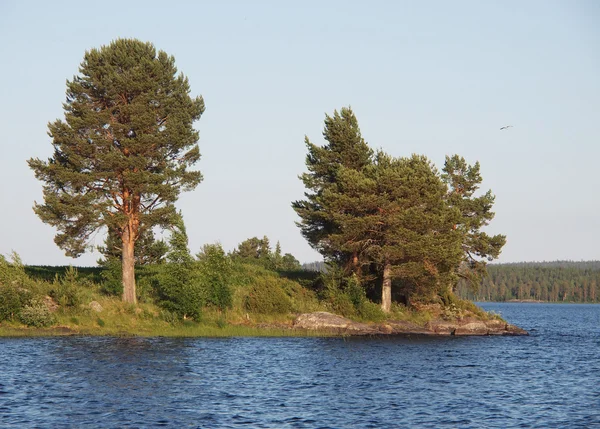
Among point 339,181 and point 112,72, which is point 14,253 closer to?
point 112,72

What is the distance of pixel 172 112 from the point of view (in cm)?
5703

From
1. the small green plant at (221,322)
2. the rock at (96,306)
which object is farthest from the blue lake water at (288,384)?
the rock at (96,306)

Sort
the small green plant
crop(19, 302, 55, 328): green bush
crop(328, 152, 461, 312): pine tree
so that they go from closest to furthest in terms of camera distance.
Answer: crop(19, 302, 55, 328): green bush
the small green plant
crop(328, 152, 461, 312): pine tree

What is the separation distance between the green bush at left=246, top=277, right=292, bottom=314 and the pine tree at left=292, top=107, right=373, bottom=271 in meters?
7.72

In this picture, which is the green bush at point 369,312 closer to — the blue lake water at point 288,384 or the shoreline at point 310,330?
the shoreline at point 310,330

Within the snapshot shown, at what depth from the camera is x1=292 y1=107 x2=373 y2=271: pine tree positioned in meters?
65.0

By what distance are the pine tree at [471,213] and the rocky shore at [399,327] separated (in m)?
9.19

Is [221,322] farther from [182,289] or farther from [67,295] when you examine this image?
[67,295]

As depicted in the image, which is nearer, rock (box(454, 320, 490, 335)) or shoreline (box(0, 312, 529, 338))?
shoreline (box(0, 312, 529, 338))

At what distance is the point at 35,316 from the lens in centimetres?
4894

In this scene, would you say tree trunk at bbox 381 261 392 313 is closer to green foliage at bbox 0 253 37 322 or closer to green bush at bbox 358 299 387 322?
green bush at bbox 358 299 387 322

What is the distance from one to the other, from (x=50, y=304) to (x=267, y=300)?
16230mm

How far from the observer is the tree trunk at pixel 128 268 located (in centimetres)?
5578

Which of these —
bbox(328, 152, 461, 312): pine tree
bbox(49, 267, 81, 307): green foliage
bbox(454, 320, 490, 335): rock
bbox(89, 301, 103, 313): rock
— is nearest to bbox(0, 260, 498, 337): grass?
bbox(49, 267, 81, 307): green foliage
